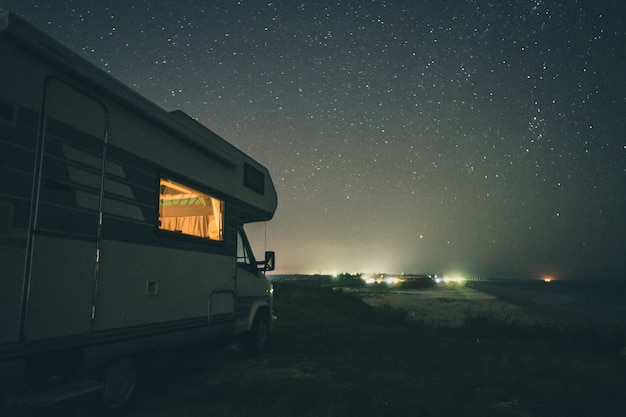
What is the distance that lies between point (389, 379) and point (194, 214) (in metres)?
3.67

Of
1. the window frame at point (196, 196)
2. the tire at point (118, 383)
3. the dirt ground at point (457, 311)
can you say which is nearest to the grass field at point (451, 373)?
the tire at point (118, 383)

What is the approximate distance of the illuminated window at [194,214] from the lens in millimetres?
6382

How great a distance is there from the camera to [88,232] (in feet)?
12.7

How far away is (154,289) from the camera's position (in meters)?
4.79

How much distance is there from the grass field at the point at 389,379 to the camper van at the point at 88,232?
782 mm

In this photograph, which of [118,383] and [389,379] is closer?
[118,383]

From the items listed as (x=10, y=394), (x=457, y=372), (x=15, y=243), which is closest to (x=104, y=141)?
(x=15, y=243)

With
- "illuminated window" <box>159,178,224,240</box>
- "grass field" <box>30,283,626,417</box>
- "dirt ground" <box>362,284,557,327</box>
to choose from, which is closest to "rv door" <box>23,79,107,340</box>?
"grass field" <box>30,283,626,417</box>

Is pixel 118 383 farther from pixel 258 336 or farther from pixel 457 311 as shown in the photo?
pixel 457 311

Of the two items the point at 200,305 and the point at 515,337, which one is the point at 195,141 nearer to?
the point at 200,305

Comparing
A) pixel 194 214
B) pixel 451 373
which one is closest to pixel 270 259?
pixel 194 214

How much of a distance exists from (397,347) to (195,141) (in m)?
5.86

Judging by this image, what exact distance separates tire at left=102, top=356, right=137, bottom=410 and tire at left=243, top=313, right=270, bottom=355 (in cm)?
291

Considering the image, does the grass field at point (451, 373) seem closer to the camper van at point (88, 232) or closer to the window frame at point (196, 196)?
the camper van at point (88, 232)
